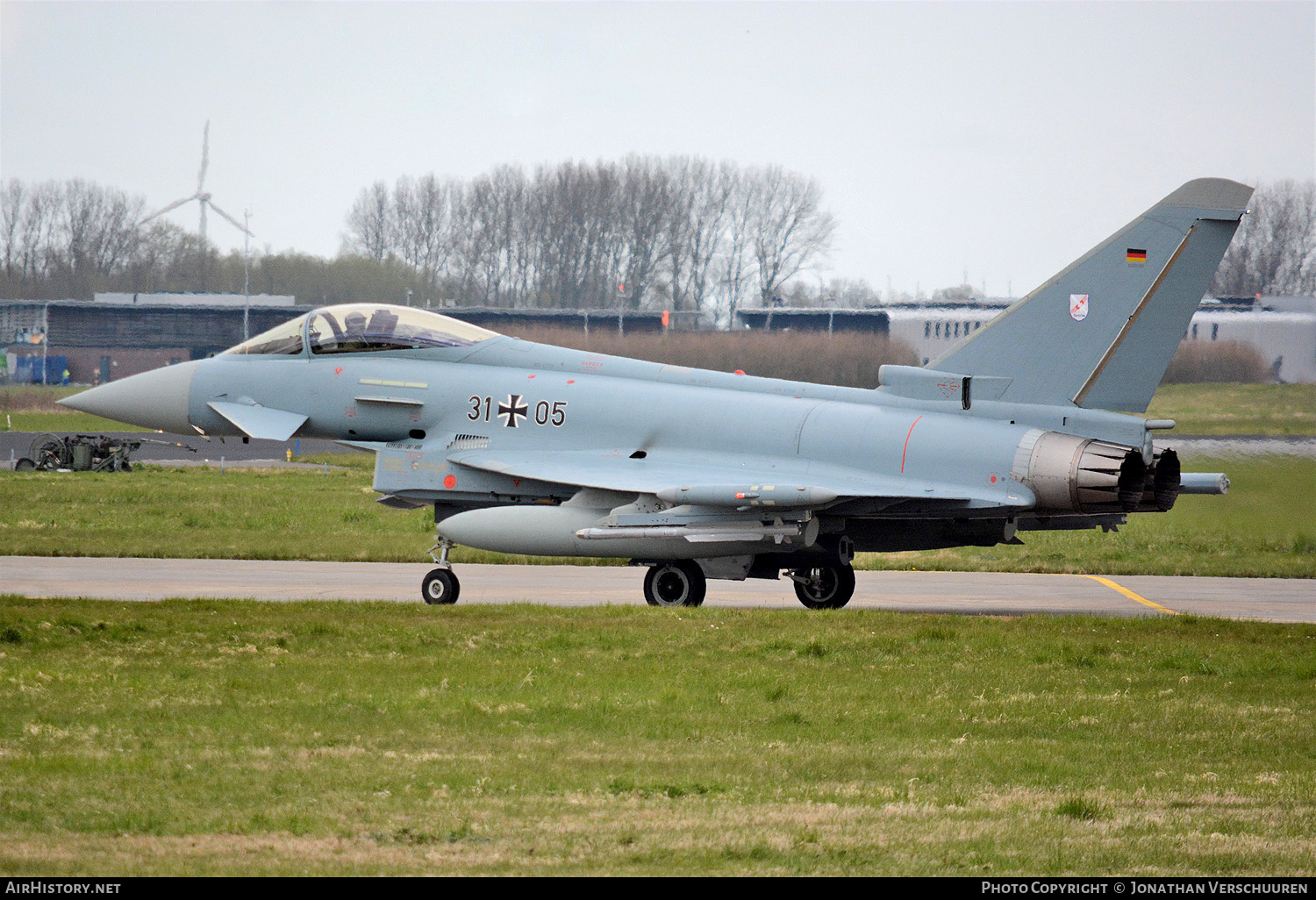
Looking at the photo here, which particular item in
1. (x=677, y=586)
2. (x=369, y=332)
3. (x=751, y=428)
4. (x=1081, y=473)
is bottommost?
(x=677, y=586)

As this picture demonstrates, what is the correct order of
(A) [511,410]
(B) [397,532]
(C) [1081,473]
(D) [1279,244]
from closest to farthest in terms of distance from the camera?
(C) [1081,473] → (A) [511,410] → (B) [397,532] → (D) [1279,244]

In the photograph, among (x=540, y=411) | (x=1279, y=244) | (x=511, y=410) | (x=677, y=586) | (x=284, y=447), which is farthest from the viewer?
(x=284, y=447)

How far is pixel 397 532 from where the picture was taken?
2514 cm

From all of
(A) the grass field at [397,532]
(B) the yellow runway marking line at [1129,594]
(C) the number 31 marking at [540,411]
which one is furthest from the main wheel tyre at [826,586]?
(A) the grass field at [397,532]

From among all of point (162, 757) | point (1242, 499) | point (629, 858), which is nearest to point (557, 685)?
point (162, 757)

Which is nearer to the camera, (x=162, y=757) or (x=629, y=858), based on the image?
(x=629, y=858)

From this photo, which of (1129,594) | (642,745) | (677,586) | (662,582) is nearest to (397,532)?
(662,582)

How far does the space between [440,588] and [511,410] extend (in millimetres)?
2425

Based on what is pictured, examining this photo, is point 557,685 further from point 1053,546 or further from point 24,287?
point 24,287

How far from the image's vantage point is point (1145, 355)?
49.0ft

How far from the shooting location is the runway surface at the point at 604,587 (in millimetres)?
16750

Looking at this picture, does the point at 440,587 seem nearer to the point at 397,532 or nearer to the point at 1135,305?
the point at 1135,305

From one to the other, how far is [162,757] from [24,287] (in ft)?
273

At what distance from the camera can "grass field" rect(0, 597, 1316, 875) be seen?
239 inches
